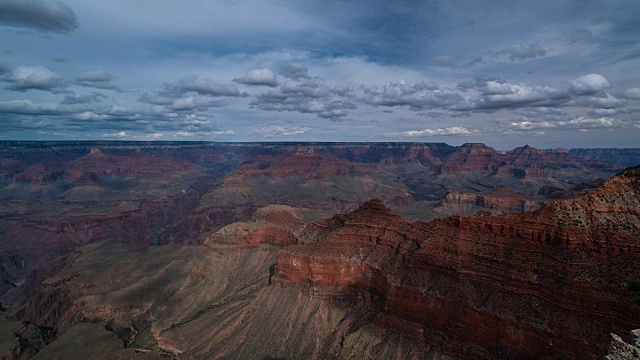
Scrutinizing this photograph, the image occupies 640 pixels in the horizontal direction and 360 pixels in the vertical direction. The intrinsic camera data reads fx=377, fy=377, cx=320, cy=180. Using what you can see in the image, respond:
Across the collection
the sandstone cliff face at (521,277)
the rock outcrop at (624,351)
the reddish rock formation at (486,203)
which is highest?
the rock outcrop at (624,351)

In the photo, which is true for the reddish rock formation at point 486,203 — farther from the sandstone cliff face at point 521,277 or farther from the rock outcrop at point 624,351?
the rock outcrop at point 624,351

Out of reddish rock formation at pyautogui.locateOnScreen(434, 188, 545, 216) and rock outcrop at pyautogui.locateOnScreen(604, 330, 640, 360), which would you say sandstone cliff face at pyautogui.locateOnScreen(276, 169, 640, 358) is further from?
reddish rock formation at pyautogui.locateOnScreen(434, 188, 545, 216)

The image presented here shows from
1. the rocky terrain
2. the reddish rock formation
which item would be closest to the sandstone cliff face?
the rocky terrain

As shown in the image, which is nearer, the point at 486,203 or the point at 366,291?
the point at 366,291

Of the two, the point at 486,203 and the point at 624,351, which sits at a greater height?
the point at 624,351

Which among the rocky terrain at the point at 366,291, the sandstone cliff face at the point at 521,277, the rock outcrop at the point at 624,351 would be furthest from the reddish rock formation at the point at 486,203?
the rock outcrop at the point at 624,351

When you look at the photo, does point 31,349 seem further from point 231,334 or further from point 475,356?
point 475,356

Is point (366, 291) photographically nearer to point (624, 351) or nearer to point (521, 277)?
point (521, 277)

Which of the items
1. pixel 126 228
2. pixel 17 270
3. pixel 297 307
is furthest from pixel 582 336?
pixel 126 228

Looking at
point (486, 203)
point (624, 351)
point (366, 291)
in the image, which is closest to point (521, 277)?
point (366, 291)
